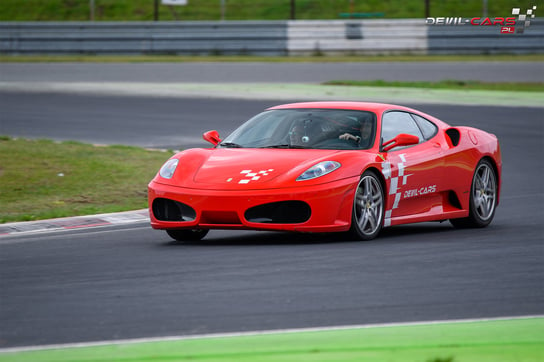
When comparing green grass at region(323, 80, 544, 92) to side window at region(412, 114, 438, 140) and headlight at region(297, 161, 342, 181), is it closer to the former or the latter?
side window at region(412, 114, 438, 140)

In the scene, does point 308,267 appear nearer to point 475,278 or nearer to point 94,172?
point 475,278

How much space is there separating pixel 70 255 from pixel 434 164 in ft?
11.0

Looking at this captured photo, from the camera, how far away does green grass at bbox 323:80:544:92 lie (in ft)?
87.0

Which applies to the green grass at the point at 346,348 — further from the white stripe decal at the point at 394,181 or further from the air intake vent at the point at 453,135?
the air intake vent at the point at 453,135

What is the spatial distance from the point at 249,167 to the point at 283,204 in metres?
0.46

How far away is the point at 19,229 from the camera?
32.9ft

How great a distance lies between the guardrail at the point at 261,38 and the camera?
103 ft

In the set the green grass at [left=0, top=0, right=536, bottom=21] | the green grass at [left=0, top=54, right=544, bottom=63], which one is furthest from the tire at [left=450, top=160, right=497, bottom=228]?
the green grass at [left=0, top=0, right=536, bottom=21]

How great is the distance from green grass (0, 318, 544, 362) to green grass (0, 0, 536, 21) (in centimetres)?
2951

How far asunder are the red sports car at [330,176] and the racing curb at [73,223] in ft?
4.56

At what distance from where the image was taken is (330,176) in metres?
8.66

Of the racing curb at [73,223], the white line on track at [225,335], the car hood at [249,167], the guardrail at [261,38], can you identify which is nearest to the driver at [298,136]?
the car hood at [249,167]

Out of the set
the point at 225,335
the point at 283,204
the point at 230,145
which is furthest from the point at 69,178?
the point at 225,335

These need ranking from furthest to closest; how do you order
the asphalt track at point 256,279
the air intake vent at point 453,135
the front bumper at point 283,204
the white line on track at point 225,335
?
the air intake vent at point 453,135, the front bumper at point 283,204, the asphalt track at point 256,279, the white line on track at point 225,335
